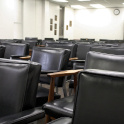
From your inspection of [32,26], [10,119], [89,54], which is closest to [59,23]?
[32,26]

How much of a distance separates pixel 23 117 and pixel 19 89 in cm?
20

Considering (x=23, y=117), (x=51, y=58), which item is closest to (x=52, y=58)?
(x=51, y=58)

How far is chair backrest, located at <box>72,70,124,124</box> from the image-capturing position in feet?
3.21

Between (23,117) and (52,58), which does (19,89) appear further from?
(52,58)

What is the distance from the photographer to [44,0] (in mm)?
13469

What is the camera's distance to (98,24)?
1688cm

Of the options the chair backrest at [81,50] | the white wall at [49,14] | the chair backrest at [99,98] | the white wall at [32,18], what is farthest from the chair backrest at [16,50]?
the white wall at [49,14]

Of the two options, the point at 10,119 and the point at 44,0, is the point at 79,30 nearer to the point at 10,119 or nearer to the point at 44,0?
the point at 44,0

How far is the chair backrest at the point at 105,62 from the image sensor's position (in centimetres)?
201

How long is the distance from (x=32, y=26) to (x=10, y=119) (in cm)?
1175

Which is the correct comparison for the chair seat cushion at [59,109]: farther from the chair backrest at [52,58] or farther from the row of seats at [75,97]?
the chair backrest at [52,58]

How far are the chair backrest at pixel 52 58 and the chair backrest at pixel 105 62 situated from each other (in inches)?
25.2

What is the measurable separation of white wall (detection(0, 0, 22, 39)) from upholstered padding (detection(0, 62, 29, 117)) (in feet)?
28.7

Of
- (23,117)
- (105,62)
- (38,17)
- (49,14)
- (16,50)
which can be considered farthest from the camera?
(49,14)
